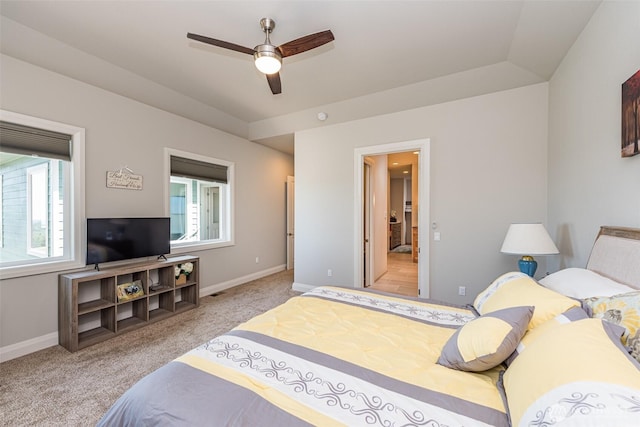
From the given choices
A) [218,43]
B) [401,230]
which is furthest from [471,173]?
[401,230]

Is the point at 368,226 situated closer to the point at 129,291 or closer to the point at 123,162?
the point at 129,291

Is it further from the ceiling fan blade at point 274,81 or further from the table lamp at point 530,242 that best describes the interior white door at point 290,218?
the table lamp at point 530,242

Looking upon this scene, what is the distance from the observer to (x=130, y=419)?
0.99 meters

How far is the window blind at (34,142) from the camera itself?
7.93 feet

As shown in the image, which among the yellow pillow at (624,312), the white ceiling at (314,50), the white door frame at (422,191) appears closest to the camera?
the yellow pillow at (624,312)

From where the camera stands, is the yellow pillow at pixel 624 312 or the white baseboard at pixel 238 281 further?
the white baseboard at pixel 238 281

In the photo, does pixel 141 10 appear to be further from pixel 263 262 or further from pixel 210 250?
pixel 263 262

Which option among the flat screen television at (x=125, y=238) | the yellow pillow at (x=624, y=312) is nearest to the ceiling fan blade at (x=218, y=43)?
the flat screen television at (x=125, y=238)

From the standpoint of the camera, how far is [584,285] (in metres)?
1.43

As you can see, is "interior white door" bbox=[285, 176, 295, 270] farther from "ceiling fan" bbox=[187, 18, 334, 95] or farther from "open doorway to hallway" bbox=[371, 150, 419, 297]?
"ceiling fan" bbox=[187, 18, 334, 95]

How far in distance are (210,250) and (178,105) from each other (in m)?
2.24

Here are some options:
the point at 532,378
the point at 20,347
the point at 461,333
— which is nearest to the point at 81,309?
the point at 20,347

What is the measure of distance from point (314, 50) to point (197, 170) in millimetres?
2621

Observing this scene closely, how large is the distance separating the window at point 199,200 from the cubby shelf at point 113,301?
0.57m
